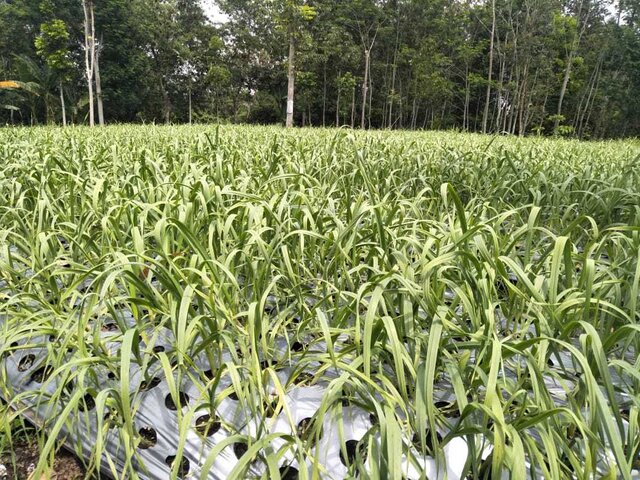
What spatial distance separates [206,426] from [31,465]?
49 centimetres

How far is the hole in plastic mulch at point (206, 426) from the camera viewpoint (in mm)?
966

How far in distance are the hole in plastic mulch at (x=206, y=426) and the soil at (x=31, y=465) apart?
0.30m

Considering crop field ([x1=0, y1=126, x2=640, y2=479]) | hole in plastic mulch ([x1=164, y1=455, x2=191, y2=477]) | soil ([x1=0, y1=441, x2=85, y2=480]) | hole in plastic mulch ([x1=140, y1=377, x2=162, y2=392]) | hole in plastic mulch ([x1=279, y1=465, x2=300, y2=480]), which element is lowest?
soil ([x1=0, y1=441, x2=85, y2=480])

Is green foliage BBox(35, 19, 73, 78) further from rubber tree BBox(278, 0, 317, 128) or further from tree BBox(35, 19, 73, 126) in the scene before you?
rubber tree BBox(278, 0, 317, 128)

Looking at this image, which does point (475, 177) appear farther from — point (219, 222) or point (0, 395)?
point (0, 395)

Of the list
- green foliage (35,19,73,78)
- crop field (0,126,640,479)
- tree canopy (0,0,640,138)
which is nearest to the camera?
crop field (0,126,640,479)

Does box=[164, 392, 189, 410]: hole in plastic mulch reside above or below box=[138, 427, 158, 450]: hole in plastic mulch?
above

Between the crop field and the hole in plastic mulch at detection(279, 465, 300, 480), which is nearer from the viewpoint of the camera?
the crop field

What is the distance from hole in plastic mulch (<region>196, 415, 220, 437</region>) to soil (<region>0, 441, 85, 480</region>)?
0.30 m

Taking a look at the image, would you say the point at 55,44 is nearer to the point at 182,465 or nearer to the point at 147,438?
the point at 147,438

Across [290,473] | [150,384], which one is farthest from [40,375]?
[290,473]

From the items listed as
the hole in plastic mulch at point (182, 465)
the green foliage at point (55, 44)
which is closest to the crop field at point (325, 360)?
the hole in plastic mulch at point (182, 465)

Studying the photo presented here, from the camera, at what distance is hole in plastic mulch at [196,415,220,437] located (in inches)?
38.0

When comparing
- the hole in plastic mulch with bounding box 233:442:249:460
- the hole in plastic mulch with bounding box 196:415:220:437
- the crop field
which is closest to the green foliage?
the crop field
